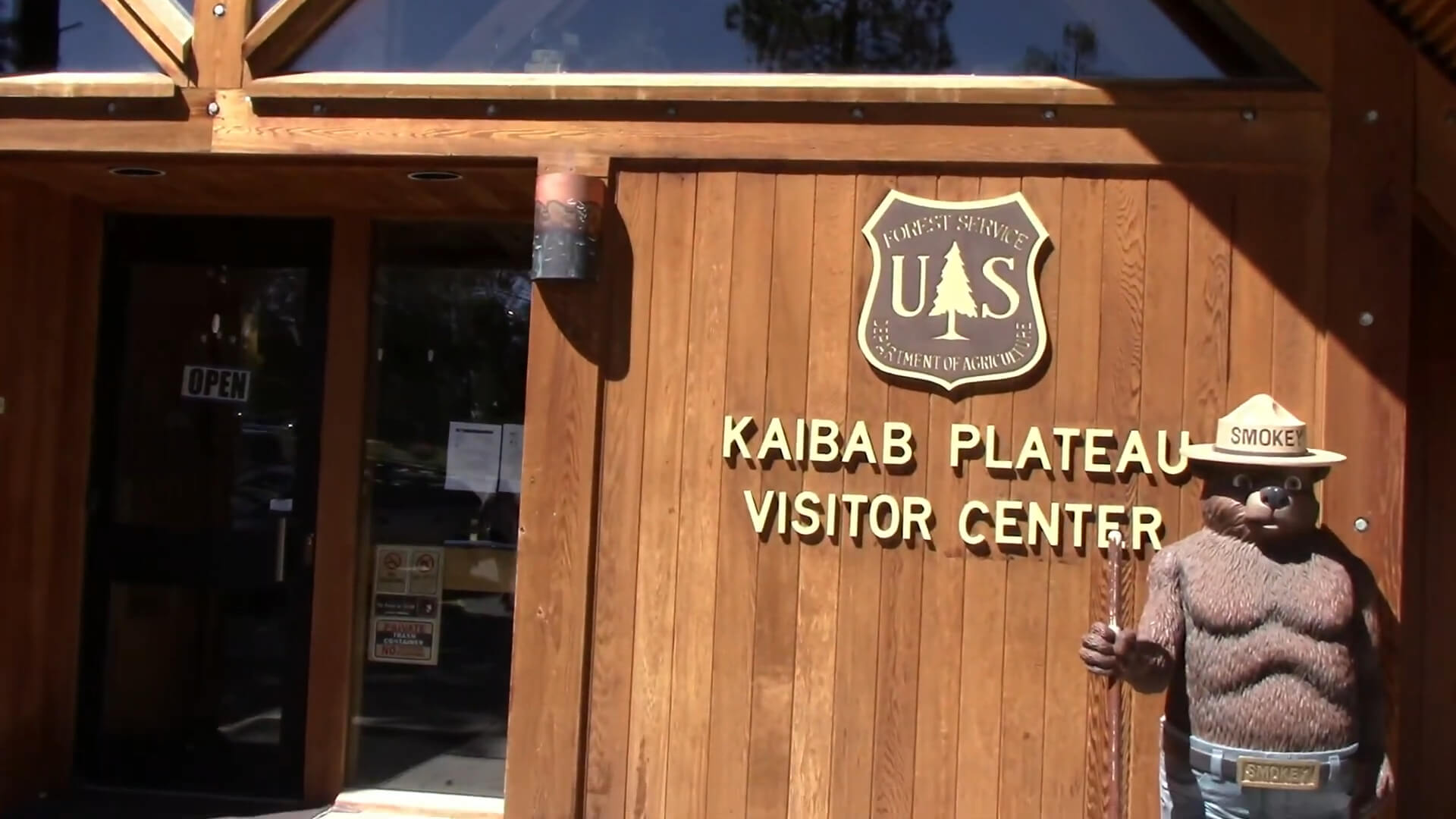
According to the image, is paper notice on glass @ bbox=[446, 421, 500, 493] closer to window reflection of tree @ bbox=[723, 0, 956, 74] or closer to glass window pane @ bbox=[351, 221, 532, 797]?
glass window pane @ bbox=[351, 221, 532, 797]

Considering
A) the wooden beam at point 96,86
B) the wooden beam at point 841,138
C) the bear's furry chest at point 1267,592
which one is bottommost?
the bear's furry chest at point 1267,592

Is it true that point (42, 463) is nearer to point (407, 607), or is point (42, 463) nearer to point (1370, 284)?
point (407, 607)

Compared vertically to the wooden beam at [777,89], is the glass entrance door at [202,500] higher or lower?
lower

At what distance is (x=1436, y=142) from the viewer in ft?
12.5

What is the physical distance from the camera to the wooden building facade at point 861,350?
12.6 feet

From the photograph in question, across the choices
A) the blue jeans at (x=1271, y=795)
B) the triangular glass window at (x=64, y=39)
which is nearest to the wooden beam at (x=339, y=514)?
the triangular glass window at (x=64, y=39)

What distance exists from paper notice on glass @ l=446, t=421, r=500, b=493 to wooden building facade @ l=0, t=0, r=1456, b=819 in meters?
1.01

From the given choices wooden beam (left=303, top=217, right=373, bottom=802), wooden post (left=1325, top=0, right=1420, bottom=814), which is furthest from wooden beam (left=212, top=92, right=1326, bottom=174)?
wooden beam (left=303, top=217, right=373, bottom=802)

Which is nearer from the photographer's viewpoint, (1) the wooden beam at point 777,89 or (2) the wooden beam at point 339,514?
(1) the wooden beam at point 777,89

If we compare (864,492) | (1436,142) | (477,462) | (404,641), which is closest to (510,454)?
(477,462)

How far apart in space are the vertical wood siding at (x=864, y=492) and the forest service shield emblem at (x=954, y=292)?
0.05m

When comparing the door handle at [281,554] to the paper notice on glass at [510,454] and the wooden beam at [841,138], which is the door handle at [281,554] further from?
the wooden beam at [841,138]

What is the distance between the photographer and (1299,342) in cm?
384

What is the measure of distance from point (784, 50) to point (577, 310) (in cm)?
110
